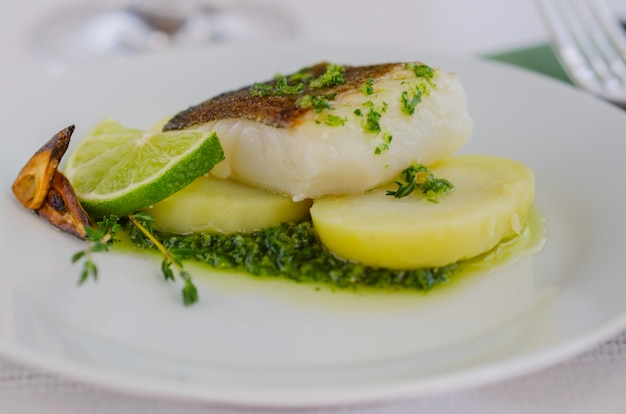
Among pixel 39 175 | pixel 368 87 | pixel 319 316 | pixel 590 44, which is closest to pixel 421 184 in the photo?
pixel 368 87

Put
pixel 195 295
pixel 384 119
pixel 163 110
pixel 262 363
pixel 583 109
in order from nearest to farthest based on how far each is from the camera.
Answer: pixel 262 363 → pixel 195 295 → pixel 384 119 → pixel 583 109 → pixel 163 110

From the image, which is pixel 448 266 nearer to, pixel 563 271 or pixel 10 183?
pixel 563 271

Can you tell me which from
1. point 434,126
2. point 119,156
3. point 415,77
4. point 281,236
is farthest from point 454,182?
point 119,156

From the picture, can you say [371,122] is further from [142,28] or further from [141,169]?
[142,28]

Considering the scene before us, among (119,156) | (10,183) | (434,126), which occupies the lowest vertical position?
(10,183)

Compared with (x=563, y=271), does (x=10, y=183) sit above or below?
below

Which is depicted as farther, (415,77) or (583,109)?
(583,109)

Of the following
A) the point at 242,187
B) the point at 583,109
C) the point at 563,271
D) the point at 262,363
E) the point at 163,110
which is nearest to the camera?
the point at 262,363
